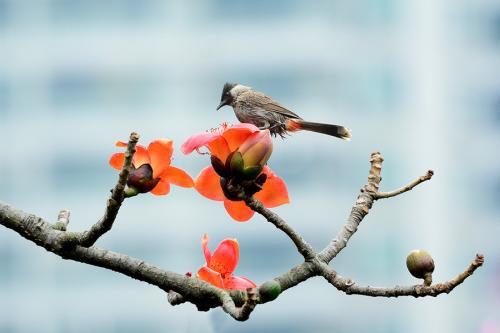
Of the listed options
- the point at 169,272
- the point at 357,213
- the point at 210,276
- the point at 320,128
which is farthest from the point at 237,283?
the point at 320,128

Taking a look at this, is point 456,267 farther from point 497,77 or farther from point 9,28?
point 9,28

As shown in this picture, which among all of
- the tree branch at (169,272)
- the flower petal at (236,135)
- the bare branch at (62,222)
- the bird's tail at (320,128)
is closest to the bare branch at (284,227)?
the tree branch at (169,272)

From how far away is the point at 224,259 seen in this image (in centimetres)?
256

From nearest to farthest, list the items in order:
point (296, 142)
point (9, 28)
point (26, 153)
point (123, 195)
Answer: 1. point (123, 195)
2. point (296, 142)
3. point (26, 153)
4. point (9, 28)

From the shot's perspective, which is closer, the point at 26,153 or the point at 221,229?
the point at 221,229

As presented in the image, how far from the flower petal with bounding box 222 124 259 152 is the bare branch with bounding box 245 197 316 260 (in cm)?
13

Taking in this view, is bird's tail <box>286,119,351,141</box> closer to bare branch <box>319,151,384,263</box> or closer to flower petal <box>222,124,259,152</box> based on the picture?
bare branch <box>319,151,384,263</box>

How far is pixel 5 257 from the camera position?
6944 centimetres

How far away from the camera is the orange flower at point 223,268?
2426 millimetres

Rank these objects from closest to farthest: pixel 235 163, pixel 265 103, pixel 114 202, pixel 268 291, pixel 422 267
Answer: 1. pixel 268 291
2. pixel 114 202
3. pixel 422 267
4. pixel 235 163
5. pixel 265 103

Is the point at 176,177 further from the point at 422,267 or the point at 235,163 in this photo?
the point at 422,267

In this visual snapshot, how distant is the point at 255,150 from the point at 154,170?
242 millimetres

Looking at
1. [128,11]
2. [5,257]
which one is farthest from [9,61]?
[5,257]

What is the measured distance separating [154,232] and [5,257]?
10.2 meters
